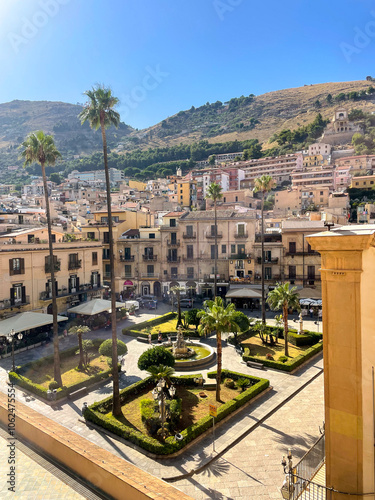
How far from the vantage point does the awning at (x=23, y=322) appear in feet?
79.8

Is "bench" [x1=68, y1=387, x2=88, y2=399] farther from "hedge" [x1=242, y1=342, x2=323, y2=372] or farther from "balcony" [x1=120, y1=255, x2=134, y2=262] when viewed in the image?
"balcony" [x1=120, y1=255, x2=134, y2=262]

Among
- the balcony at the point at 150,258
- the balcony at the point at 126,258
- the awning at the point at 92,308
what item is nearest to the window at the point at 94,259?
the awning at the point at 92,308

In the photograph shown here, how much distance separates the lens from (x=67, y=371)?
70.2 feet

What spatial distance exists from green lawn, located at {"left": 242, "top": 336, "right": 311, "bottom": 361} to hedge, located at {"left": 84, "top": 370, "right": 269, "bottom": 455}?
567 cm

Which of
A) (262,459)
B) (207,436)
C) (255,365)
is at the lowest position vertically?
(255,365)

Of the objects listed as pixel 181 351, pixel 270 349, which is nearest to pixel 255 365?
pixel 270 349

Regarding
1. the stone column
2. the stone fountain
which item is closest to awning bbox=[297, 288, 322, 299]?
the stone fountain

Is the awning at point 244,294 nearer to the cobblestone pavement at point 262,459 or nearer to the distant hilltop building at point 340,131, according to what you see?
the cobblestone pavement at point 262,459

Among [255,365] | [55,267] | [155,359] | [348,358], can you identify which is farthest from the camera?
[55,267]

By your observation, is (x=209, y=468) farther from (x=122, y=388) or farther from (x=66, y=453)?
(x=122, y=388)

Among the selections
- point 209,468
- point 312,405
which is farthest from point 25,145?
point 312,405

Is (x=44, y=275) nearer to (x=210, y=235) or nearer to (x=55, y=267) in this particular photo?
(x=55, y=267)

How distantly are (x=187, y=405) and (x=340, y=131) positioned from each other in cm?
15120

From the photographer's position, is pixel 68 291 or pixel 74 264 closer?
pixel 68 291
